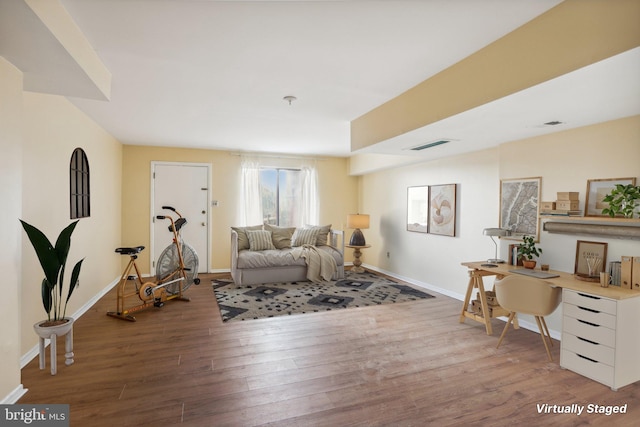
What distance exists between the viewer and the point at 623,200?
2693 millimetres

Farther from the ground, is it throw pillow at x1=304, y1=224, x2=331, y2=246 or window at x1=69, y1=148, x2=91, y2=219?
→ window at x1=69, y1=148, x2=91, y2=219

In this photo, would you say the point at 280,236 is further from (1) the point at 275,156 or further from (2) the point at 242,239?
(1) the point at 275,156

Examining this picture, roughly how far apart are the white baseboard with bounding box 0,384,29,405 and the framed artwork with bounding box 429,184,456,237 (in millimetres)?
4808

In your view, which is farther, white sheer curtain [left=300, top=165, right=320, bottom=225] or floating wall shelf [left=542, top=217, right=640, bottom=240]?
white sheer curtain [left=300, top=165, right=320, bottom=225]

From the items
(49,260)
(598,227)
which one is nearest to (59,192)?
(49,260)

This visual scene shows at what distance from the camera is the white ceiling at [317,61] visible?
6.07 feet

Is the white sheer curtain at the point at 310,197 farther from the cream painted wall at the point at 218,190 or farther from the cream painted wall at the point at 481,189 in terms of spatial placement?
the cream painted wall at the point at 481,189

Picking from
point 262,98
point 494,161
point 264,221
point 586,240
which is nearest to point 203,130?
point 262,98

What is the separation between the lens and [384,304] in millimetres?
4426

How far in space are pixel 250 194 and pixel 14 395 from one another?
4.73 metres

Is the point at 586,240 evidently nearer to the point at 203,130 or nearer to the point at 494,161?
the point at 494,161

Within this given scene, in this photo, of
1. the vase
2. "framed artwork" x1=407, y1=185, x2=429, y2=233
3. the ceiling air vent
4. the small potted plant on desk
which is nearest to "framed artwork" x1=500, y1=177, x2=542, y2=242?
the ceiling air vent

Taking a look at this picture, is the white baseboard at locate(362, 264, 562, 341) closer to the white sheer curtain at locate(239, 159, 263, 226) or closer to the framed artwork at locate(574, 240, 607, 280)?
the framed artwork at locate(574, 240, 607, 280)

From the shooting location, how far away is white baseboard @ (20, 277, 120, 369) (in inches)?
105
